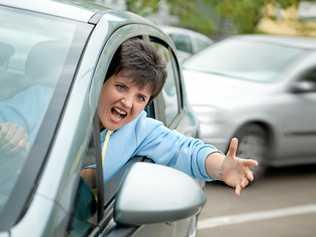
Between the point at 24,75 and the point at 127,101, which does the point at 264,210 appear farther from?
the point at 24,75

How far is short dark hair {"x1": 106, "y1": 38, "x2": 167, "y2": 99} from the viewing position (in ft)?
7.61

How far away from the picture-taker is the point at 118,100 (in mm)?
2283

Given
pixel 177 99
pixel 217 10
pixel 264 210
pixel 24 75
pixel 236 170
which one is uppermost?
pixel 24 75

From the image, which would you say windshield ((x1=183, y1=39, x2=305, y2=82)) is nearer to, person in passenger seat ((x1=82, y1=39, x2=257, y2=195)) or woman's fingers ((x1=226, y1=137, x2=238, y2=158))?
person in passenger seat ((x1=82, y1=39, x2=257, y2=195))

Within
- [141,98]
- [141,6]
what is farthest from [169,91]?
[141,6]

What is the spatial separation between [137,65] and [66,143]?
0.57 meters

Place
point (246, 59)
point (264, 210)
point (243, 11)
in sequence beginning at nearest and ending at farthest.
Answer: point (264, 210) → point (246, 59) → point (243, 11)

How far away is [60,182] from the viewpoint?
5.78 feet

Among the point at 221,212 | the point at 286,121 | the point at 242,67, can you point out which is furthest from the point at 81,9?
the point at 242,67

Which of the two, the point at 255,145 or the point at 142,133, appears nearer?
the point at 142,133

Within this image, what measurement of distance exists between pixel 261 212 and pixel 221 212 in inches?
15.5

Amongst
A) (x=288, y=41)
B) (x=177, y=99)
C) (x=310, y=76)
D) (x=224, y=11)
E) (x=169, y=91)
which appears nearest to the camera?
(x=169, y=91)

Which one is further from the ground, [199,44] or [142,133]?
[142,133]

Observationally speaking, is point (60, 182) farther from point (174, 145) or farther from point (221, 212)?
point (221, 212)
